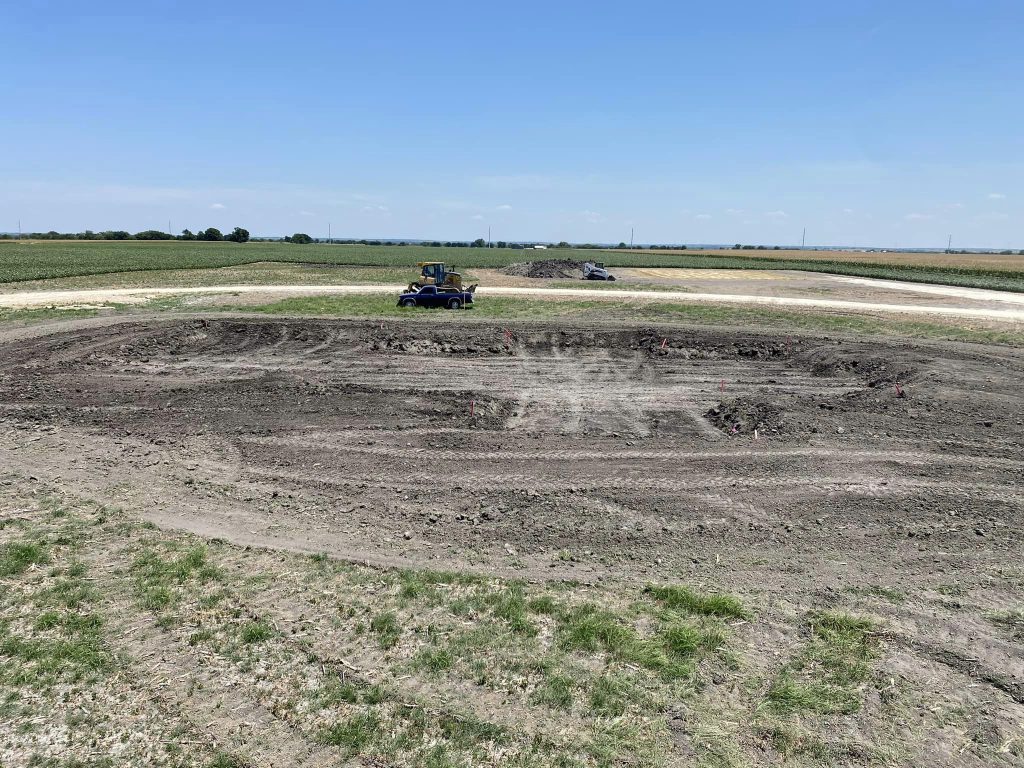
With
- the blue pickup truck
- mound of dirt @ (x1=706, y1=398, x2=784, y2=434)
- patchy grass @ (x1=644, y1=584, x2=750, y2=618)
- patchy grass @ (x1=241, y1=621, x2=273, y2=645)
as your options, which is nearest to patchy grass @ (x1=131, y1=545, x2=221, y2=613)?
patchy grass @ (x1=241, y1=621, x2=273, y2=645)

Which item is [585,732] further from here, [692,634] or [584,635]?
[692,634]

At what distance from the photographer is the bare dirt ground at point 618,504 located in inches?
214

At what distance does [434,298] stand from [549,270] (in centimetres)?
2974

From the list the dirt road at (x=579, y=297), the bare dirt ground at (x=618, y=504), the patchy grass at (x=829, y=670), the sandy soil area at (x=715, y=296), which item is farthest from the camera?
the sandy soil area at (x=715, y=296)

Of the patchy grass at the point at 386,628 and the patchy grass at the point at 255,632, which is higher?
the patchy grass at the point at 255,632

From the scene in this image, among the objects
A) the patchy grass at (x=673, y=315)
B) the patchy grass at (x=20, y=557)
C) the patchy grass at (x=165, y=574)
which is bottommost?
the patchy grass at (x=165, y=574)

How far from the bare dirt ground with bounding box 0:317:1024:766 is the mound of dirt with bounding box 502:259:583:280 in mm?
38516

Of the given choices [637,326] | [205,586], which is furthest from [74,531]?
[637,326]

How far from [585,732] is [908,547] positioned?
5.60 meters

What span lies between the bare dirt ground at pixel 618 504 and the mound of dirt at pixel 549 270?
38.5 meters

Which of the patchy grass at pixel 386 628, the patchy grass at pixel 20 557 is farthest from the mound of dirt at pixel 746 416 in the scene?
the patchy grass at pixel 20 557

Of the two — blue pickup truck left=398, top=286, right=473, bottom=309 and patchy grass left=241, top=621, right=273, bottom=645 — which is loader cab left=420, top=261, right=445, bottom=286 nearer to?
blue pickup truck left=398, top=286, right=473, bottom=309

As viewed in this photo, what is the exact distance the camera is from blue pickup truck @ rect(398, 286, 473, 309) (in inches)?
1162

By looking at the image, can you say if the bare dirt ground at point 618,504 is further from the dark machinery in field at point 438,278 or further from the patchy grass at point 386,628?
the dark machinery in field at point 438,278
